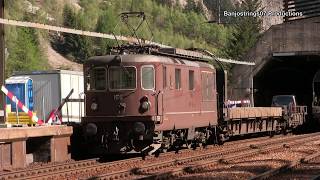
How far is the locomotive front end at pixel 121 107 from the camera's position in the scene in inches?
674

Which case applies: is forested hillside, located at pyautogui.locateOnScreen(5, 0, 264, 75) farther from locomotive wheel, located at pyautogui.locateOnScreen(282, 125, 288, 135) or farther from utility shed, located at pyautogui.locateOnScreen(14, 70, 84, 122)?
utility shed, located at pyautogui.locateOnScreen(14, 70, 84, 122)

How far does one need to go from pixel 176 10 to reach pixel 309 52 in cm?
14110

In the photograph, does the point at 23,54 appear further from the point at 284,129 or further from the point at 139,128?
the point at 139,128

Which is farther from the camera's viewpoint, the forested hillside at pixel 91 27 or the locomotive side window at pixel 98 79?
the forested hillside at pixel 91 27

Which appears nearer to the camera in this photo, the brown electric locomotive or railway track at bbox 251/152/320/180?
railway track at bbox 251/152/320/180

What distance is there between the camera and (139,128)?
16.8m

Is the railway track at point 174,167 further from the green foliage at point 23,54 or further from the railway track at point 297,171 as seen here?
the green foliage at point 23,54

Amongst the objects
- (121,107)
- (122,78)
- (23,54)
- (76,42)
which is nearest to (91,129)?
(121,107)

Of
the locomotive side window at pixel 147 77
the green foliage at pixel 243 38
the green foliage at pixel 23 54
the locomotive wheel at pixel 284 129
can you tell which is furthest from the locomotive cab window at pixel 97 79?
the green foliage at pixel 23 54

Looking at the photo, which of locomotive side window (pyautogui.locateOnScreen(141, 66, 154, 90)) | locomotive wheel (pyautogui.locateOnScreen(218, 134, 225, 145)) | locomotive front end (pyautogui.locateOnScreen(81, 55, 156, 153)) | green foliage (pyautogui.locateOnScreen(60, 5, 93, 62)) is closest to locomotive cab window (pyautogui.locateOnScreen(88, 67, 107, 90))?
locomotive front end (pyautogui.locateOnScreen(81, 55, 156, 153))

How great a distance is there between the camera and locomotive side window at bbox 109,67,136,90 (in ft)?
57.3

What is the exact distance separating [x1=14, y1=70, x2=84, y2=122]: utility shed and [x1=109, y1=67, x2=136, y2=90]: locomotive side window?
557cm

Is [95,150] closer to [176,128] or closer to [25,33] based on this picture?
[176,128]

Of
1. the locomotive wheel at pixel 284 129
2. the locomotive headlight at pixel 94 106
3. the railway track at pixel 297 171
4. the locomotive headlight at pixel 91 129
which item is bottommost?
the locomotive wheel at pixel 284 129
